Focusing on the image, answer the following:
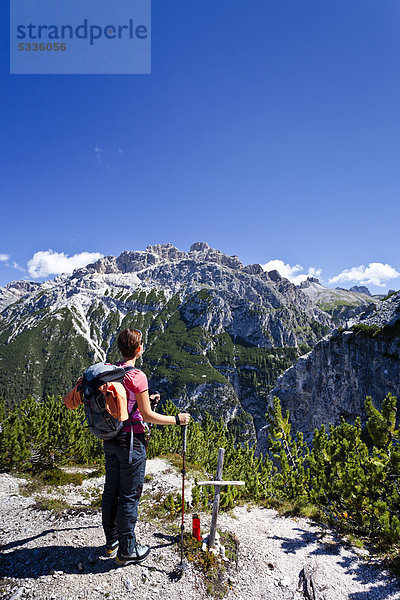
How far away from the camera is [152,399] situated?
566cm

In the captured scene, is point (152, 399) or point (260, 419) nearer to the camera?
point (152, 399)

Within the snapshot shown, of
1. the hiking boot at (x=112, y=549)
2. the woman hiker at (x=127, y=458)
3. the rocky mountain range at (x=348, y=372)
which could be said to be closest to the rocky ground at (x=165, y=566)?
the hiking boot at (x=112, y=549)

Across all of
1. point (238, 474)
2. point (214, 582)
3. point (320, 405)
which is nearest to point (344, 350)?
point (320, 405)

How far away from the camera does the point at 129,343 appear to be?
198 inches

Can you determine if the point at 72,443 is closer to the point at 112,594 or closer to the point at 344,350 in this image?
the point at 112,594

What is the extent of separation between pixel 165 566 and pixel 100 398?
4090 millimetres

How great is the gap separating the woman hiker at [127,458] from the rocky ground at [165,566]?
2.08ft

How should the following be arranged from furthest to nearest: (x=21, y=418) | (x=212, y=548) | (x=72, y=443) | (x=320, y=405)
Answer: (x=320, y=405) → (x=72, y=443) → (x=21, y=418) → (x=212, y=548)

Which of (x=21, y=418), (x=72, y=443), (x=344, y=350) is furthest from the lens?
(x=344, y=350)

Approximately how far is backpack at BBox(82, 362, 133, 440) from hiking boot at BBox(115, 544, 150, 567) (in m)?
2.65

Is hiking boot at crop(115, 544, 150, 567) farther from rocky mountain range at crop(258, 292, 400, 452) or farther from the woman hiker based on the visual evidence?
rocky mountain range at crop(258, 292, 400, 452)

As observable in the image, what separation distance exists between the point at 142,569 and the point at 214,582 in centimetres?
148

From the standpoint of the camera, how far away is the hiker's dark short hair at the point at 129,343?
16.6 feet

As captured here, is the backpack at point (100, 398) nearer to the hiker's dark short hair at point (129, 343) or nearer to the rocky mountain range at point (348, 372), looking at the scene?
the hiker's dark short hair at point (129, 343)
